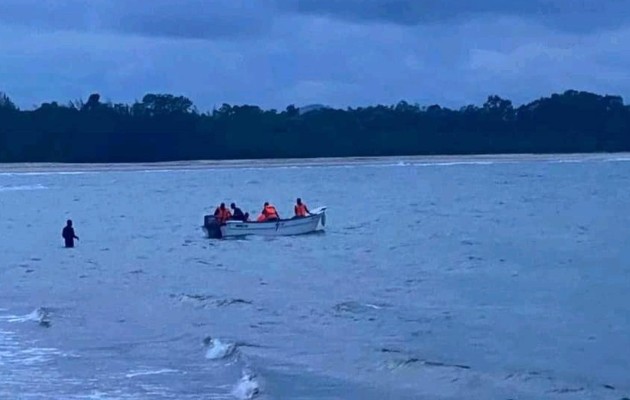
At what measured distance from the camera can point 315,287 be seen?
26.6 m

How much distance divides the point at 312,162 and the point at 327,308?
99709 mm

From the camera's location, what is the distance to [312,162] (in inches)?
4820

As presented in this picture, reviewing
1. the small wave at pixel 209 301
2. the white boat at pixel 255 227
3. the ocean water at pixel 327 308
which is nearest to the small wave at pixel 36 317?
the ocean water at pixel 327 308

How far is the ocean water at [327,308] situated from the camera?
1595 centimetres

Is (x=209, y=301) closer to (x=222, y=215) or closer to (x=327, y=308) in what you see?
(x=327, y=308)

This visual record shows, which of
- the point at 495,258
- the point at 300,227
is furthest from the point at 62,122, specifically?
the point at 495,258

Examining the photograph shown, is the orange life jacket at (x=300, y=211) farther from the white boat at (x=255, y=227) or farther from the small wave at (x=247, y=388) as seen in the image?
the small wave at (x=247, y=388)

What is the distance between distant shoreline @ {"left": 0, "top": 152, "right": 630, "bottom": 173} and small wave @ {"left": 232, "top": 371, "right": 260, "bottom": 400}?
94199mm

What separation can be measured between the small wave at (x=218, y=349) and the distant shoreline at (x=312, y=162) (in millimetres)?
91426

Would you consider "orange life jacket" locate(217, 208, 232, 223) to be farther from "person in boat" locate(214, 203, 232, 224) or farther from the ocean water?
the ocean water

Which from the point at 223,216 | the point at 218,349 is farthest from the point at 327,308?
the point at 223,216

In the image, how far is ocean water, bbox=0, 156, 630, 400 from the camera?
1595cm

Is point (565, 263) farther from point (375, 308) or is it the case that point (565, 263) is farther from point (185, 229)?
point (185, 229)

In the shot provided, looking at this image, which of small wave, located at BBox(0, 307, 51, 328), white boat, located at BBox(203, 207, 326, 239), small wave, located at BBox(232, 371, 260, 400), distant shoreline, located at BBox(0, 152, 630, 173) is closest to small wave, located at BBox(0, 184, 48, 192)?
distant shoreline, located at BBox(0, 152, 630, 173)
